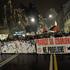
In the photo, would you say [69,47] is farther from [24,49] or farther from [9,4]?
[9,4]

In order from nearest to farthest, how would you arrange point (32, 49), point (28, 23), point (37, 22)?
1. point (32, 49)
2. point (28, 23)
3. point (37, 22)

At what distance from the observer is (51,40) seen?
22672mm

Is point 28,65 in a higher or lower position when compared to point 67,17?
lower

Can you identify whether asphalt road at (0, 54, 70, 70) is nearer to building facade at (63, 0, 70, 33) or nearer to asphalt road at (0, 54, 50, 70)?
asphalt road at (0, 54, 50, 70)

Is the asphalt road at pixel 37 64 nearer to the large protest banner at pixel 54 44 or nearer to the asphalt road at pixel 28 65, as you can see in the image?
→ the asphalt road at pixel 28 65

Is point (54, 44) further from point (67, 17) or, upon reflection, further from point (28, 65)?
point (67, 17)

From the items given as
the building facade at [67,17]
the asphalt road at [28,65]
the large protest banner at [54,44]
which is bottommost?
the asphalt road at [28,65]

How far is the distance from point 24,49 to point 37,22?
76.1 meters

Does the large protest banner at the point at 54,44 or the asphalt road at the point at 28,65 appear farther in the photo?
the large protest banner at the point at 54,44

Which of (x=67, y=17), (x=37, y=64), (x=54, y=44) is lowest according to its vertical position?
(x=37, y=64)

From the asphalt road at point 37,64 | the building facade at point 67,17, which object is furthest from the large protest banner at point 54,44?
the building facade at point 67,17

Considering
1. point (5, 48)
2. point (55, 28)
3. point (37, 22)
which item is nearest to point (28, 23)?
point (37, 22)

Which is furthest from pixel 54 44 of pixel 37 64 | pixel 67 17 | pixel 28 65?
pixel 67 17

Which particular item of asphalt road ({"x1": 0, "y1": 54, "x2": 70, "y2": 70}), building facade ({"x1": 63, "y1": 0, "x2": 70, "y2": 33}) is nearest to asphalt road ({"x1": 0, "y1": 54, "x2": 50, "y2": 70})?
asphalt road ({"x1": 0, "y1": 54, "x2": 70, "y2": 70})
